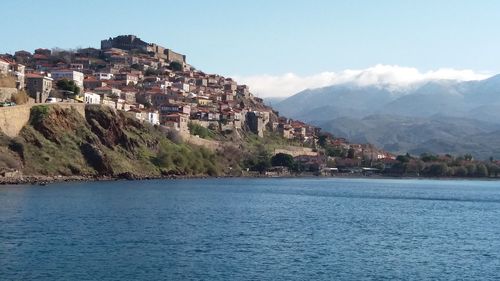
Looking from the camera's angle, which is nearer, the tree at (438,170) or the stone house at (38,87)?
the stone house at (38,87)

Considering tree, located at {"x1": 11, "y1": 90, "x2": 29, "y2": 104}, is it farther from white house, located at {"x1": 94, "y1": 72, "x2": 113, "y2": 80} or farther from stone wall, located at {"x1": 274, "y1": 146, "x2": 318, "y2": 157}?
stone wall, located at {"x1": 274, "y1": 146, "x2": 318, "y2": 157}

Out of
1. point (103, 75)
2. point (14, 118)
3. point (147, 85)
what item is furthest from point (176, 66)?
point (14, 118)

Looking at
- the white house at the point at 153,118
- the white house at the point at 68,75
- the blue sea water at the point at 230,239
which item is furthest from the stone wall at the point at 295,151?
the blue sea water at the point at 230,239

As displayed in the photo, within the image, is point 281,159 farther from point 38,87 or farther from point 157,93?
point 38,87

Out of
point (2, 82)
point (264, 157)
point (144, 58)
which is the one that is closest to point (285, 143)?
point (264, 157)

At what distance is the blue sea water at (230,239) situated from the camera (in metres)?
32.1

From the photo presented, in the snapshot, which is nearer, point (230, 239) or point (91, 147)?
point (230, 239)

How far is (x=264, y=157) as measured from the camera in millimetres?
135250

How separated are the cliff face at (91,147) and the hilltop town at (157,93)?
4193mm

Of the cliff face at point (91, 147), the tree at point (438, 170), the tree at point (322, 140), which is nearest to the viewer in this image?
the cliff face at point (91, 147)

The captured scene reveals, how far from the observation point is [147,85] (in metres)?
152

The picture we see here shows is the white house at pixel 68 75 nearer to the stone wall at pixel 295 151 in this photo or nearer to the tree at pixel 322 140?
the stone wall at pixel 295 151

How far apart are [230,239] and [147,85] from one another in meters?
114

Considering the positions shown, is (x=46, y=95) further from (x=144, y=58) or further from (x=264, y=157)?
(x=144, y=58)
